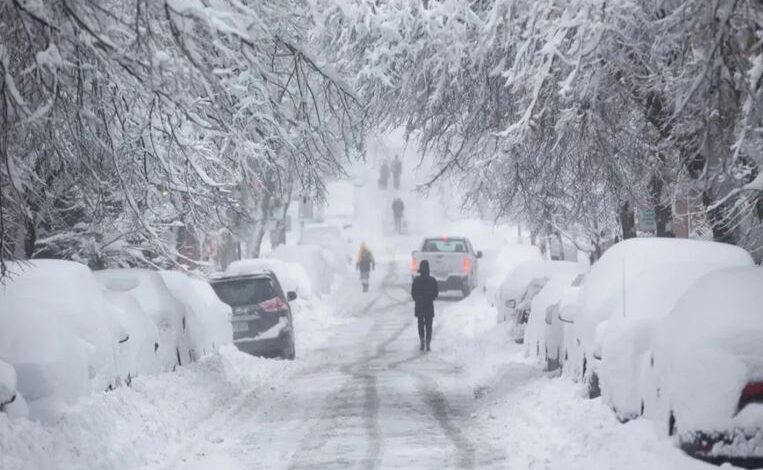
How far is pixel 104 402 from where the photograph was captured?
1225 cm

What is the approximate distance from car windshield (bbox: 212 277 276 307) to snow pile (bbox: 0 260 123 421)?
8.54 metres

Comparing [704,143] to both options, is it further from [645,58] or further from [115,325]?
[115,325]

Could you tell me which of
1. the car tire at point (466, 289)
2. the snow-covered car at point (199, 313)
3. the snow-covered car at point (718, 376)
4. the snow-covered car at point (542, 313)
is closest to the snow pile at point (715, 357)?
the snow-covered car at point (718, 376)

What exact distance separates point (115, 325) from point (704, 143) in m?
8.06

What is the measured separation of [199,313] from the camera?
734 inches

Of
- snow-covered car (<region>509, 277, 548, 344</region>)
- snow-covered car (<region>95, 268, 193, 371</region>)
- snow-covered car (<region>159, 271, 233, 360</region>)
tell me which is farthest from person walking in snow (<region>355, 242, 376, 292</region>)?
snow-covered car (<region>95, 268, 193, 371</region>)

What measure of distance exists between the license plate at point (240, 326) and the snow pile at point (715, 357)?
13574 mm

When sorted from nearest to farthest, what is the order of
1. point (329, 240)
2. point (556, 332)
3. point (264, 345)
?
point (556, 332) < point (264, 345) < point (329, 240)

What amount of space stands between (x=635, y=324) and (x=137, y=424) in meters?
5.19

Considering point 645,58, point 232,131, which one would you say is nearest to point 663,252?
point 645,58

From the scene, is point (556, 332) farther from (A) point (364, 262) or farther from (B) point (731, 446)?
(A) point (364, 262)

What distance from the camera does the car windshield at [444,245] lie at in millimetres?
43812

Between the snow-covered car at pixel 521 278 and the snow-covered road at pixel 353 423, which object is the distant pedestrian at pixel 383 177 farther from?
the snow-covered road at pixel 353 423

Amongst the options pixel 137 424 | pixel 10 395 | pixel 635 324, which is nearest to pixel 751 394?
pixel 635 324
